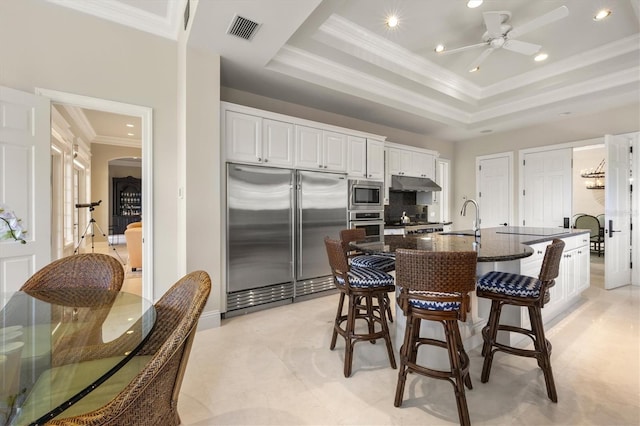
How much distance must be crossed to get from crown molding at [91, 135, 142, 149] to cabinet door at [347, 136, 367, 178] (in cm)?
618

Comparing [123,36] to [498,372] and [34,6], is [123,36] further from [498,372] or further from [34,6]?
[498,372]

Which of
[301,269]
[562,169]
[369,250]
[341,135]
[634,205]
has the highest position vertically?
[341,135]

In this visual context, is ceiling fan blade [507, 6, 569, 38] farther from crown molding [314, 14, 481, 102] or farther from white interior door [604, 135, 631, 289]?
white interior door [604, 135, 631, 289]

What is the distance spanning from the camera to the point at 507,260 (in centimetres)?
177

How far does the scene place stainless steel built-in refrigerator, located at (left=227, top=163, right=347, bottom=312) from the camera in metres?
3.24

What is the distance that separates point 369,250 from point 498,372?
4.35 feet

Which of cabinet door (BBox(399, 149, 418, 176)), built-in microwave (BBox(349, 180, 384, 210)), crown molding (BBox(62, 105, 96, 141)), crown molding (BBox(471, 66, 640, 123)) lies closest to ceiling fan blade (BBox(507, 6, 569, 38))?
crown molding (BBox(471, 66, 640, 123))

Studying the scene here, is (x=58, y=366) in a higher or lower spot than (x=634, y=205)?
lower

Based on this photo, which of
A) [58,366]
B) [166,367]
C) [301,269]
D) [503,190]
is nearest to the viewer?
[166,367]

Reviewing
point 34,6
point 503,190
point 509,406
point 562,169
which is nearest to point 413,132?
point 503,190

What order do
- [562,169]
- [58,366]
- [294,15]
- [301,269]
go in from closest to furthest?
[58,366] < [294,15] < [301,269] < [562,169]

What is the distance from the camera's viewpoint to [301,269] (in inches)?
148

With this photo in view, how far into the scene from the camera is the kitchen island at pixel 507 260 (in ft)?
6.60

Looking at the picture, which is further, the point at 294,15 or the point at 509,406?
the point at 294,15
